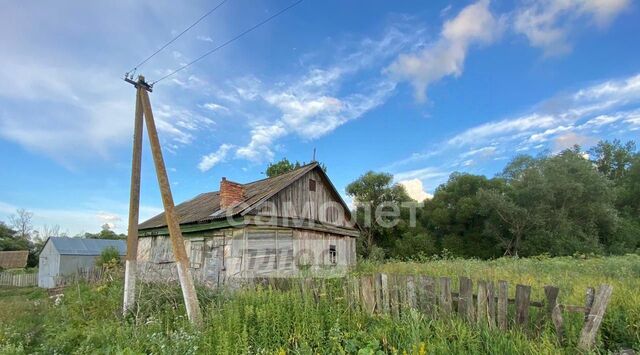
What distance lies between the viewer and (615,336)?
465 centimetres

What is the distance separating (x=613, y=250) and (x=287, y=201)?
1071 inches

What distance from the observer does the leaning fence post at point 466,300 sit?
16.4ft

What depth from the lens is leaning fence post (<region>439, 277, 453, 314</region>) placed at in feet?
17.1

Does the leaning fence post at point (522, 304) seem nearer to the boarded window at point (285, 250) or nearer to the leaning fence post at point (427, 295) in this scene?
the leaning fence post at point (427, 295)

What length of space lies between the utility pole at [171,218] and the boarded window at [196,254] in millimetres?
6465

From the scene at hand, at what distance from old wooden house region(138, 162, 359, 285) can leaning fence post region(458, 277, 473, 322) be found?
7884 mm

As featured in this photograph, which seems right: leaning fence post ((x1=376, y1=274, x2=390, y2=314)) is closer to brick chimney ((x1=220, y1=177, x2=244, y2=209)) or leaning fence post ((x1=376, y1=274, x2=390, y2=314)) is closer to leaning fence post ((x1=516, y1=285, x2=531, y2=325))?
leaning fence post ((x1=516, y1=285, x2=531, y2=325))

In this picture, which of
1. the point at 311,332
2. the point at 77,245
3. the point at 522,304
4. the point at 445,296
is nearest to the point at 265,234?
the point at 311,332

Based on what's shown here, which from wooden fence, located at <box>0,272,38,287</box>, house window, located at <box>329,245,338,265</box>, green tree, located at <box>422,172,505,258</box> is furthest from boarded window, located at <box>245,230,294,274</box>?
wooden fence, located at <box>0,272,38,287</box>

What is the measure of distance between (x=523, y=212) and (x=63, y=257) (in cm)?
3986

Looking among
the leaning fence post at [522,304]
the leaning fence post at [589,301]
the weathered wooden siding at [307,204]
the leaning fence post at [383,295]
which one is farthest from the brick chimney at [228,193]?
the leaning fence post at [589,301]

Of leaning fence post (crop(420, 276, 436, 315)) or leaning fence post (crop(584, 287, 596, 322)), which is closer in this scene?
leaning fence post (crop(584, 287, 596, 322))

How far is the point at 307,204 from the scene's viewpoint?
630 inches

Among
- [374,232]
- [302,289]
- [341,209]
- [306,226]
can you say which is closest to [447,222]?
[374,232]
